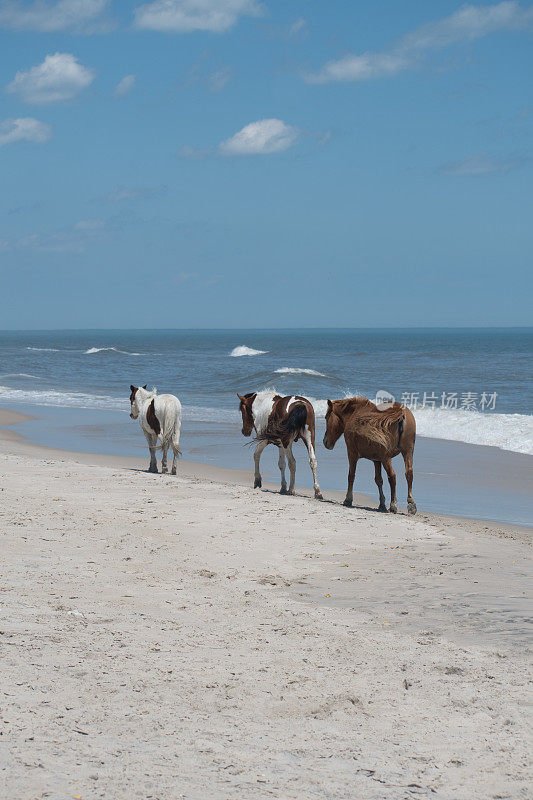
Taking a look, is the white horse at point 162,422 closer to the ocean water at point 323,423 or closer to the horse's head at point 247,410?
the horse's head at point 247,410

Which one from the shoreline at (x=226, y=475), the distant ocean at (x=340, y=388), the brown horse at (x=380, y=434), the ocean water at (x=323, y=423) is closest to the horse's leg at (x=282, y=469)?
the shoreline at (x=226, y=475)

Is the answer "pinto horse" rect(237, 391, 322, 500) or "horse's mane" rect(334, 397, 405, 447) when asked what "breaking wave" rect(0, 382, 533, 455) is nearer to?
"pinto horse" rect(237, 391, 322, 500)

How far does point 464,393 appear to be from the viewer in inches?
1319

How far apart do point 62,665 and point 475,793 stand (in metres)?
2.32

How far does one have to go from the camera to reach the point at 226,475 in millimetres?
13844

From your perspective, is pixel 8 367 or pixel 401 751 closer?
pixel 401 751

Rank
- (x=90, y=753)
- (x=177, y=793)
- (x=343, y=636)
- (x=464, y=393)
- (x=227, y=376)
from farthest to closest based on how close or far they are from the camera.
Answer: (x=227, y=376)
(x=464, y=393)
(x=343, y=636)
(x=90, y=753)
(x=177, y=793)

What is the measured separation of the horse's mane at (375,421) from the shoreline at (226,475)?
0.99 metres

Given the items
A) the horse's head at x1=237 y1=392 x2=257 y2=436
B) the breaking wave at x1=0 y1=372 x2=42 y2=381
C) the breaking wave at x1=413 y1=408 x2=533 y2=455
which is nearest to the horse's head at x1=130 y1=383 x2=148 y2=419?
the horse's head at x1=237 y1=392 x2=257 y2=436

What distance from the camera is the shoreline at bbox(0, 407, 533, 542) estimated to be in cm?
988

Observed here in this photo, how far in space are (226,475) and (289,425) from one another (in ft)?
9.20

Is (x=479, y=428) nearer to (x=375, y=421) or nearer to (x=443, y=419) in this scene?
(x=443, y=419)

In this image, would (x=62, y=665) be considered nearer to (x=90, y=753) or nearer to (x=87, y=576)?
(x=90, y=753)

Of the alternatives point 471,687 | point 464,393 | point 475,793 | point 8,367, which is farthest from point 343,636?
point 8,367
